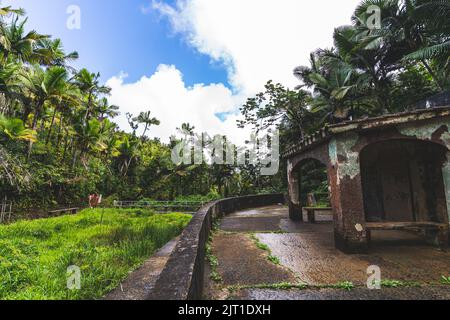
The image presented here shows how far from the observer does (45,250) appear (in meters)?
6.68

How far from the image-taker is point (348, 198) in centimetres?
510

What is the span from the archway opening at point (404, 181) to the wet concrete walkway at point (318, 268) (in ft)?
2.10

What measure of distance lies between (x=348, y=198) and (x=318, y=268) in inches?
63.8

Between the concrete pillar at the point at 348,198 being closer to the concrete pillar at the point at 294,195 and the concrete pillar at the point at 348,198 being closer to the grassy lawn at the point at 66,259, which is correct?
the concrete pillar at the point at 294,195

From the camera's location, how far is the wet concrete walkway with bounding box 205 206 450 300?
338 centimetres

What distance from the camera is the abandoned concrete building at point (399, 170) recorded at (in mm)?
4949

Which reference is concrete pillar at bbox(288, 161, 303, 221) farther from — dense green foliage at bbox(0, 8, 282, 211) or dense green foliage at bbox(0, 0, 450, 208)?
dense green foliage at bbox(0, 8, 282, 211)

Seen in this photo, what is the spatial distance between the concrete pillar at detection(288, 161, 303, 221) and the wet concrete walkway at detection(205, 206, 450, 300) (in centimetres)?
249

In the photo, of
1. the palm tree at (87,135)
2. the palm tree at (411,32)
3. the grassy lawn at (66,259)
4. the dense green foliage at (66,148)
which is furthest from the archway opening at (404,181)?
the palm tree at (87,135)

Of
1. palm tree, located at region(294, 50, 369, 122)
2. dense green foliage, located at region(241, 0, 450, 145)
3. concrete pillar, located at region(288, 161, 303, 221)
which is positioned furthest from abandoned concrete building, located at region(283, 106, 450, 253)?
palm tree, located at region(294, 50, 369, 122)

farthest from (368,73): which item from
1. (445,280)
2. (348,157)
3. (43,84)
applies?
(43,84)

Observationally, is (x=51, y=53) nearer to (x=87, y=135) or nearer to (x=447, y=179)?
(x=87, y=135)

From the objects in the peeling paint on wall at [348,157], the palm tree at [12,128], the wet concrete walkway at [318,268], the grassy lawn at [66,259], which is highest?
the palm tree at [12,128]
